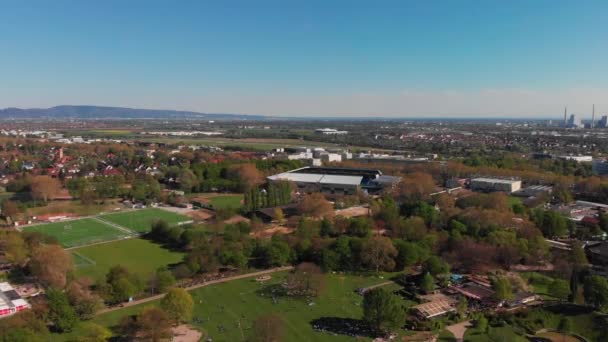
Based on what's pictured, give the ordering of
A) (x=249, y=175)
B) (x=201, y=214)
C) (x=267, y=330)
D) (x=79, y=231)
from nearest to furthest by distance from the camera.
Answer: (x=267, y=330) → (x=79, y=231) → (x=201, y=214) → (x=249, y=175)

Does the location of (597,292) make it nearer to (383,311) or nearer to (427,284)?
(427,284)

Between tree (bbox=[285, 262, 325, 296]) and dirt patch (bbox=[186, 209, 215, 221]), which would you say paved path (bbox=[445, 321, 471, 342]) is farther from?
dirt patch (bbox=[186, 209, 215, 221])

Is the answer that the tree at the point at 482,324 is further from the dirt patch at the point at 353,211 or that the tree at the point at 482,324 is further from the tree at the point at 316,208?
the dirt patch at the point at 353,211

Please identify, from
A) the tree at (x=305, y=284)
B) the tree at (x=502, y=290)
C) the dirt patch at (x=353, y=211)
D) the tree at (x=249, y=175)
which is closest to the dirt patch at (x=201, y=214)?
the tree at (x=249, y=175)

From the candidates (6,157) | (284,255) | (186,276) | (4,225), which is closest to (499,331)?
(284,255)

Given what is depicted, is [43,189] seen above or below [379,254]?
above

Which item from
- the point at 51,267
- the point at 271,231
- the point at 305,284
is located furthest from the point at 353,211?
the point at 51,267

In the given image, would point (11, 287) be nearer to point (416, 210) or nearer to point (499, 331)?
point (499, 331)
